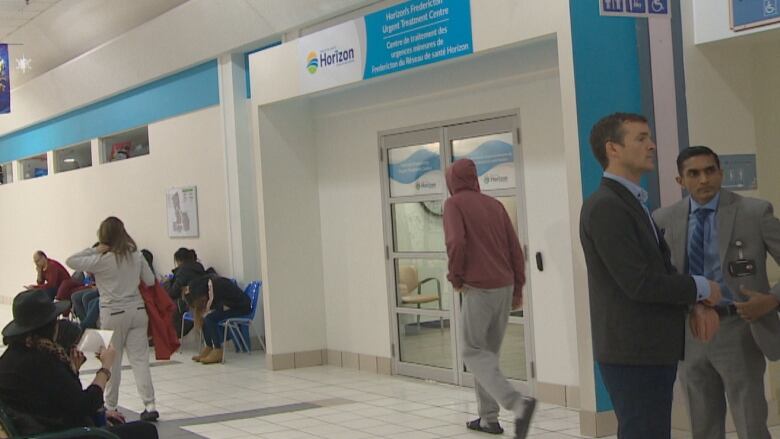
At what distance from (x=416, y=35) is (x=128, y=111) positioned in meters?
7.79

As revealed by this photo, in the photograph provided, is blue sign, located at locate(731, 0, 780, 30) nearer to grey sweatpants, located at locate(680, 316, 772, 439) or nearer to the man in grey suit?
the man in grey suit

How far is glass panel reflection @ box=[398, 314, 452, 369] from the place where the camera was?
28.1 feet

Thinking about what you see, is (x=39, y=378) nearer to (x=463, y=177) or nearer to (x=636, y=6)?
(x=463, y=177)

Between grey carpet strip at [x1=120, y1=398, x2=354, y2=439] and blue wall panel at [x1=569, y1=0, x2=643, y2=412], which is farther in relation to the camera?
grey carpet strip at [x1=120, y1=398, x2=354, y2=439]

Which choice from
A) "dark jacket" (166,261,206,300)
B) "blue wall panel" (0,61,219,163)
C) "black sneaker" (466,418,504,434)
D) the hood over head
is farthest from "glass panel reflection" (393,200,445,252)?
"blue wall panel" (0,61,219,163)

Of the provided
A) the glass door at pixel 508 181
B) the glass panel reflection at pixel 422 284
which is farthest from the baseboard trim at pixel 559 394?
the glass panel reflection at pixel 422 284

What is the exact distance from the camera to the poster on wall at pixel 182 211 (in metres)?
12.6

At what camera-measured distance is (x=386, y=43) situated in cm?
809

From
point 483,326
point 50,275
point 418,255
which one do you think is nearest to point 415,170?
point 418,255

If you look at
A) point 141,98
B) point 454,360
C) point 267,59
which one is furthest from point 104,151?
point 454,360

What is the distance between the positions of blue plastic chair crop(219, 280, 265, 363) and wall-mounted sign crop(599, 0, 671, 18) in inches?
247

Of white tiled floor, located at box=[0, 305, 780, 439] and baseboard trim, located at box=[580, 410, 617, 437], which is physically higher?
baseboard trim, located at box=[580, 410, 617, 437]

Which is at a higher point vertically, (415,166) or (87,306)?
(415,166)

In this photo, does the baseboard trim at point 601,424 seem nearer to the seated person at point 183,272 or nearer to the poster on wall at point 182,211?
the seated person at point 183,272
